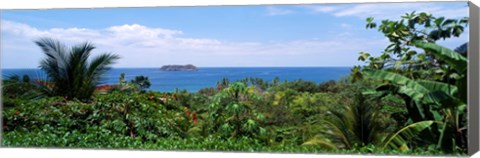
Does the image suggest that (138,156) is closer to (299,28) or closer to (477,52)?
(299,28)

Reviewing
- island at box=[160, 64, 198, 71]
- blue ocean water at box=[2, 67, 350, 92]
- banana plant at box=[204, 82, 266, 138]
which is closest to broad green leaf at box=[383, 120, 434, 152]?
blue ocean water at box=[2, 67, 350, 92]

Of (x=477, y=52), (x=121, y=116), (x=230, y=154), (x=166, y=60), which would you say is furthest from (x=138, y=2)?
(x=477, y=52)

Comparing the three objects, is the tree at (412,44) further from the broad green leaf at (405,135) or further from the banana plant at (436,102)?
the broad green leaf at (405,135)

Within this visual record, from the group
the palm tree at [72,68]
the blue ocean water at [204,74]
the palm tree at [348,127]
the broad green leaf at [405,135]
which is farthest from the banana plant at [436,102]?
the palm tree at [72,68]

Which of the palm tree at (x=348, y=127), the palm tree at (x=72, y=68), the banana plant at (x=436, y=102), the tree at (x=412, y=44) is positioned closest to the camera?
the banana plant at (x=436, y=102)

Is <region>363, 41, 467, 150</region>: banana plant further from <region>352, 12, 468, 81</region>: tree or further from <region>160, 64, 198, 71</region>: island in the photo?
<region>160, 64, 198, 71</region>: island

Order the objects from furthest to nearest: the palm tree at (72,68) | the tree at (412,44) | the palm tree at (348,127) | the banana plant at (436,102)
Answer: the palm tree at (72,68) → the palm tree at (348,127) → the tree at (412,44) → the banana plant at (436,102)
